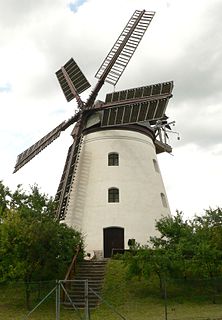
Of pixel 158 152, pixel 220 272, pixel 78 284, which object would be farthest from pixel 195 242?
pixel 158 152

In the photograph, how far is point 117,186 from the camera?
1064 inches

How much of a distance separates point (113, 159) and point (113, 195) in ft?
8.38

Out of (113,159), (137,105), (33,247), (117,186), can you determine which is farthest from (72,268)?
(137,105)

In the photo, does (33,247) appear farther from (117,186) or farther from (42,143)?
(42,143)

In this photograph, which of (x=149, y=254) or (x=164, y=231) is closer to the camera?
(x=149, y=254)

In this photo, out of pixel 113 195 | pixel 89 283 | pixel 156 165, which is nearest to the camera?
pixel 89 283

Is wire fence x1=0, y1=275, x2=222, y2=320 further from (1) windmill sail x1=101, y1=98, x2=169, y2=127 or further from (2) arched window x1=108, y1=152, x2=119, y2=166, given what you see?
(1) windmill sail x1=101, y1=98, x2=169, y2=127

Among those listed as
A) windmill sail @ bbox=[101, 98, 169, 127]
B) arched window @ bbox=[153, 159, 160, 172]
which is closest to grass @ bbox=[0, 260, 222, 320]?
arched window @ bbox=[153, 159, 160, 172]

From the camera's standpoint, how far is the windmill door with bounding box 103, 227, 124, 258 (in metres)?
25.8

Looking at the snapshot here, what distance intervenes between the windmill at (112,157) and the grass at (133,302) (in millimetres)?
4027

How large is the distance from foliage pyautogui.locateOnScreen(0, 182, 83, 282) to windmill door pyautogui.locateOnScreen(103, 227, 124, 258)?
5.15m

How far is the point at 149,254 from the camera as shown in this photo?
742 inches

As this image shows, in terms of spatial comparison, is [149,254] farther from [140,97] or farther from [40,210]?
[140,97]

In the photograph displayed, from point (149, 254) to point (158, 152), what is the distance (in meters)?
16.9
